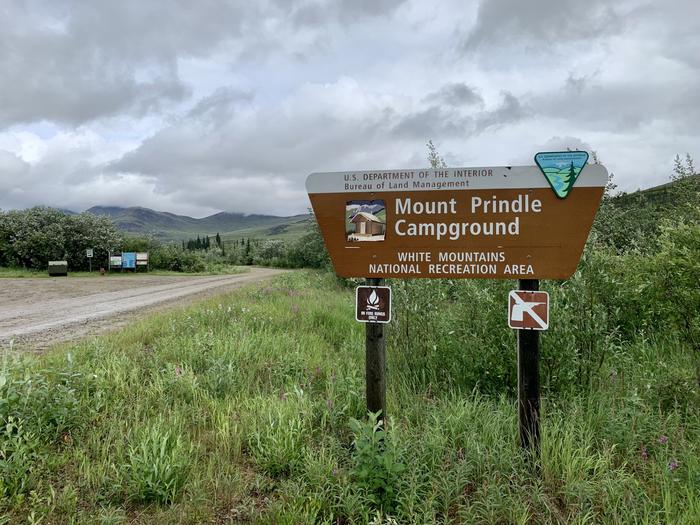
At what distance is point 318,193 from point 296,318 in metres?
5.12

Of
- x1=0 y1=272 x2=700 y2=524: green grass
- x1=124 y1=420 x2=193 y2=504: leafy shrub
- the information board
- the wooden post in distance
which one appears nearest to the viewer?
x1=0 y1=272 x2=700 y2=524: green grass

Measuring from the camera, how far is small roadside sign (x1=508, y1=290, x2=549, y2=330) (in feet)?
9.70

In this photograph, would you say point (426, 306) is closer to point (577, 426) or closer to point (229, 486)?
point (577, 426)

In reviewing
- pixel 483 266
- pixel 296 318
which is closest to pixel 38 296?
pixel 296 318

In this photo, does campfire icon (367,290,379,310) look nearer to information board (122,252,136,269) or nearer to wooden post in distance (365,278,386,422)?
wooden post in distance (365,278,386,422)

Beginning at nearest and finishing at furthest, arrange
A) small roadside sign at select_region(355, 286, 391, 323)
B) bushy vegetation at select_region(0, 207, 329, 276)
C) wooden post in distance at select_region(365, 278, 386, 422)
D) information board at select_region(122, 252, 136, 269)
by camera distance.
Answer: small roadside sign at select_region(355, 286, 391, 323) < wooden post in distance at select_region(365, 278, 386, 422) < bushy vegetation at select_region(0, 207, 329, 276) < information board at select_region(122, 252, 136, 269)

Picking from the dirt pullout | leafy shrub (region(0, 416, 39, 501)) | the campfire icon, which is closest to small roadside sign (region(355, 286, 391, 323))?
the campfire icon

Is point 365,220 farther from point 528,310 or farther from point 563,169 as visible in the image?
point 563,169

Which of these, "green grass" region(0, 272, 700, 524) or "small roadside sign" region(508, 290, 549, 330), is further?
"small roadside sign" region(508, 290, 549, 330)

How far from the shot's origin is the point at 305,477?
286 centimetres

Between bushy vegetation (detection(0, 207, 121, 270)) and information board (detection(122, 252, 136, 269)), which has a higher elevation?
bushy vegetation (detection(0, 207, 121, 270))

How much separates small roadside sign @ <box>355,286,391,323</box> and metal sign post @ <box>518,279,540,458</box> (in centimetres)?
105

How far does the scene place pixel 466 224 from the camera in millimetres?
3094

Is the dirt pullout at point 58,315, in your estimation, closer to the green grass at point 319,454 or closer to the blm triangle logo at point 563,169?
the green grass at point 319,454
